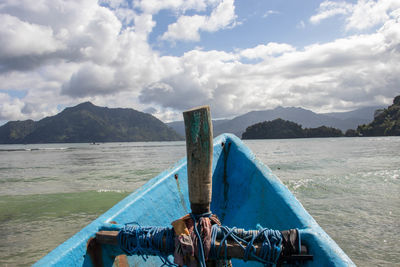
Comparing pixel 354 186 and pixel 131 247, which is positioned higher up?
pixel 131 247

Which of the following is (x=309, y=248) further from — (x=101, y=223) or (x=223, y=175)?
(x=223, y=175)

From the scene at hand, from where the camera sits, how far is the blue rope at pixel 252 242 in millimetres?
1841

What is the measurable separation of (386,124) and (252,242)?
14357cm

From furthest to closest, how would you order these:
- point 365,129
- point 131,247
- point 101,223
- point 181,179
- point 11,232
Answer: point 365,129
point 11,232
point 181,179
point 101,223
point 131,247

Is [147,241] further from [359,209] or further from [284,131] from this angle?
[284,131]

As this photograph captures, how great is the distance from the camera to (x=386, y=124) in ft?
393

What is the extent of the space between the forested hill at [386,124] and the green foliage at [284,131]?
1321cm

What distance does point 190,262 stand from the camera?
1.92 metres

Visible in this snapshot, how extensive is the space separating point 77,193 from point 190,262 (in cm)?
1116

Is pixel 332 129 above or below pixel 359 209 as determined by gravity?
above

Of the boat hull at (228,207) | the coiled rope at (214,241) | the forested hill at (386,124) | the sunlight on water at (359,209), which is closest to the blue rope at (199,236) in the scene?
the coiled rope at (214,241)

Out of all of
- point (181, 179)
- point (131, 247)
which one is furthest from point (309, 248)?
point (181, 179)

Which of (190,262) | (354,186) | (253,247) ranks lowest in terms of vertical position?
(354,186)

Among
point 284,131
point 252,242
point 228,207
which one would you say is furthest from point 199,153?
point 284,131
